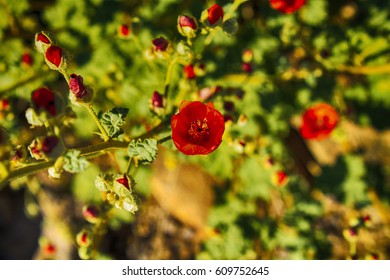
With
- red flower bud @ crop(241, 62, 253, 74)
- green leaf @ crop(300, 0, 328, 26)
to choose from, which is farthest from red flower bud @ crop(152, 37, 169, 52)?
green leaf @ crop(300, 0, 328, 26)

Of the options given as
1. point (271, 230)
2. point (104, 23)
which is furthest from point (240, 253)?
point (104, 23)

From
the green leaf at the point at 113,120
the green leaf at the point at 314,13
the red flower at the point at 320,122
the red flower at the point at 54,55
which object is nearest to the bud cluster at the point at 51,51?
the red flower at the point at 54,55

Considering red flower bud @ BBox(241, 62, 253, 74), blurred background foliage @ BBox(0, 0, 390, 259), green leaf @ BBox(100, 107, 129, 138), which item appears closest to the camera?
green leaf @ BBox(100, 107, 129, 138)

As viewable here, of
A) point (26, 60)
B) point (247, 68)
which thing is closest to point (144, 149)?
point (247, 68)

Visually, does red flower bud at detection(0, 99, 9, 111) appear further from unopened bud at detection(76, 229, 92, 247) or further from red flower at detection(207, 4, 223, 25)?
red flower at detection(207, 4, 223, 25)

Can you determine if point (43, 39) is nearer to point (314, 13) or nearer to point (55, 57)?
point (55, 57)
